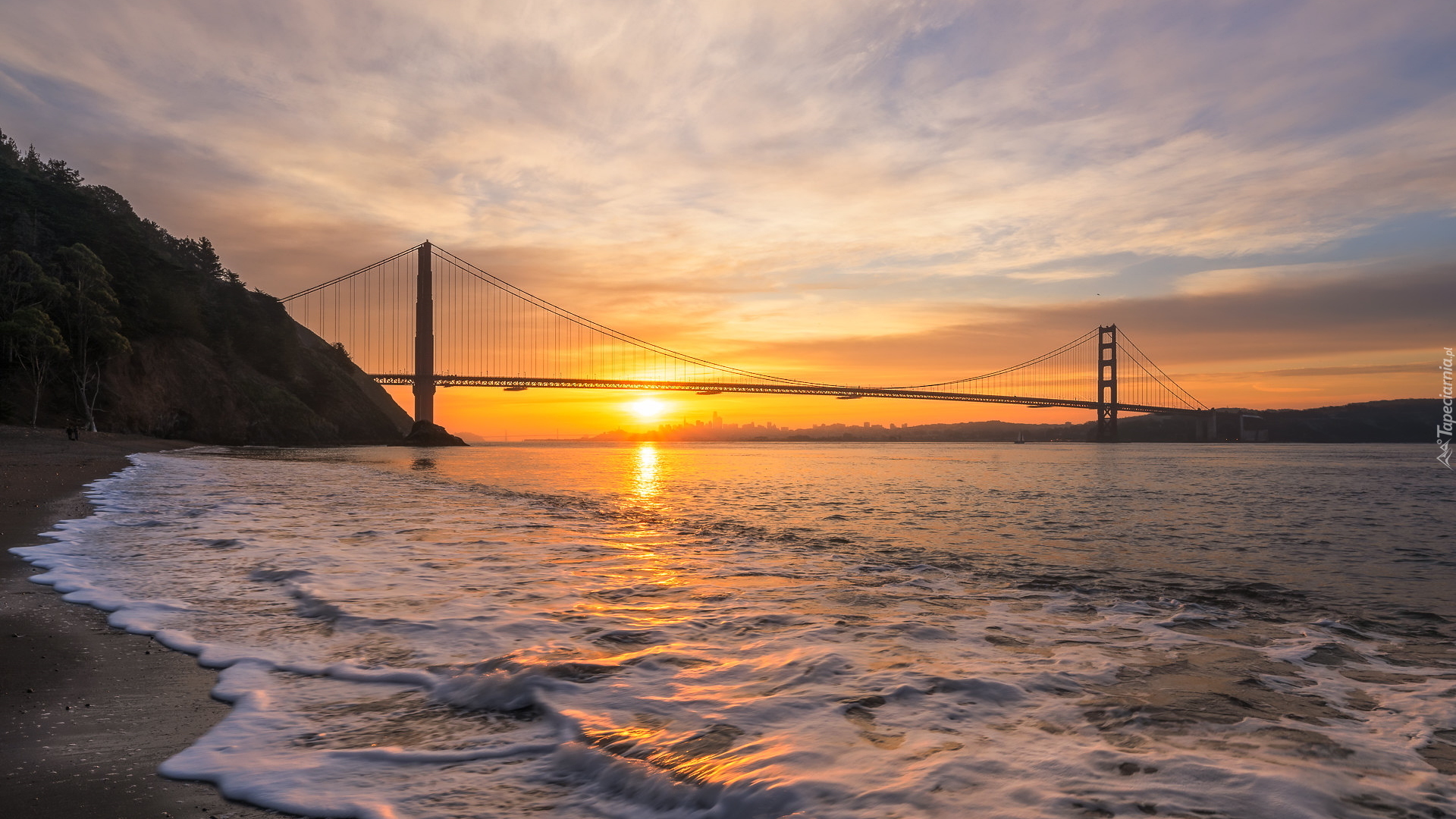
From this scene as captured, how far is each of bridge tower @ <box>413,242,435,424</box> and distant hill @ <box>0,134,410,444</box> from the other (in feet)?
21.8

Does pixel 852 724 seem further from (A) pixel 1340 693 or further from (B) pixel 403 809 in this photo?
(A) pixel 1340 693

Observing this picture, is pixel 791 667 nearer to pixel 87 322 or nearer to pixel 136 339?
pixel 87 322

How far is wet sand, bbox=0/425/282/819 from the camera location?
220cm

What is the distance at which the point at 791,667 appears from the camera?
3998 mm

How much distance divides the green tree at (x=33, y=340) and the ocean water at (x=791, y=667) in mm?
34166

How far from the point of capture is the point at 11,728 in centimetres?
267

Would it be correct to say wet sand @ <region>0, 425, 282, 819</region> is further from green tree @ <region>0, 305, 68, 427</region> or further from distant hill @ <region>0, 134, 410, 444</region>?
distant hill @ <region>0, 134, 410, 444</region>

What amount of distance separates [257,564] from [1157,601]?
798cm

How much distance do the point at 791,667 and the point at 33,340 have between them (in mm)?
44768

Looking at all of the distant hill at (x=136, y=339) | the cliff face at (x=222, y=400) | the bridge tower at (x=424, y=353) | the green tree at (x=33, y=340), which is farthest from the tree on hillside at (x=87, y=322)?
the bridge tower at (x=424, y=353)

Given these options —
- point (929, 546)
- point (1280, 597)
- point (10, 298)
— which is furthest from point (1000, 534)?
point (10, 298)

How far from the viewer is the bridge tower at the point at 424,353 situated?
69.2m

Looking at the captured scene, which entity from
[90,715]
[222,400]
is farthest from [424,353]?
[90,715]

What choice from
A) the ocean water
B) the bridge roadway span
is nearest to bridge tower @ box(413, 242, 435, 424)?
the bridge roadway span
